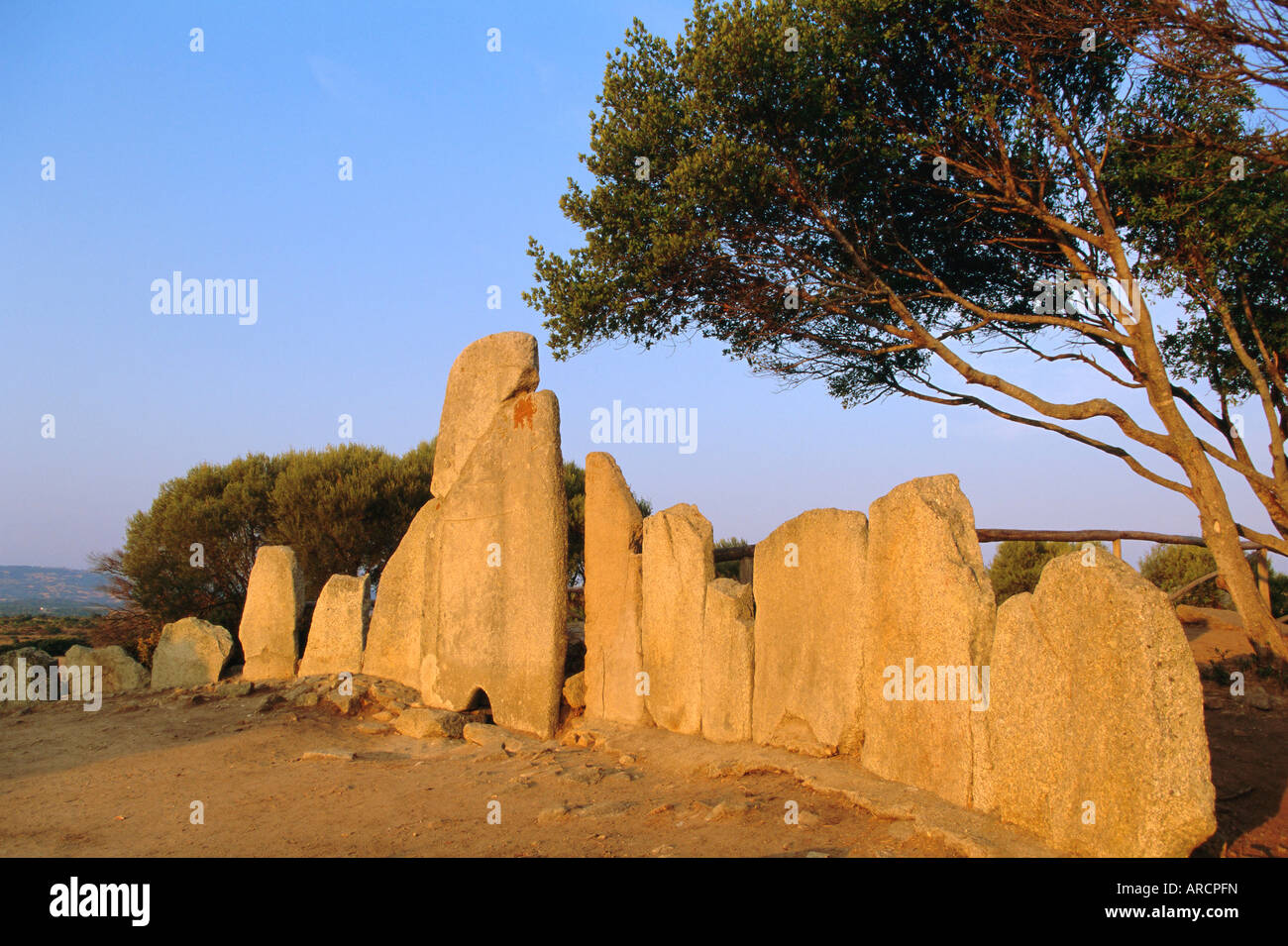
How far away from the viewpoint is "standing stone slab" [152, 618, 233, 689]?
1161 cm

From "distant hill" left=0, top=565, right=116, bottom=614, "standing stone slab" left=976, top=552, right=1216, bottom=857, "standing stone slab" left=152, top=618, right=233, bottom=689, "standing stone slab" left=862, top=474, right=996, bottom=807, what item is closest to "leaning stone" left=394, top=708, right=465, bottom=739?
"standing stone slab" left=152, top=618, right=233, bottom=689

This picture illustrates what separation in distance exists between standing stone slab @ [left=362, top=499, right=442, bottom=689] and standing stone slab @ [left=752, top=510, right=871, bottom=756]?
4156 mm

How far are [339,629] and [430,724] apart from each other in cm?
254

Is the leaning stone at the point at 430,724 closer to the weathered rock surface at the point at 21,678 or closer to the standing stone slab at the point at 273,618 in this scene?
the standing stone slab at the point at 273,618

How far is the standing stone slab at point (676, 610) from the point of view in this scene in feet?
27.5

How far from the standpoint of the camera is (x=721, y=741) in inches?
312

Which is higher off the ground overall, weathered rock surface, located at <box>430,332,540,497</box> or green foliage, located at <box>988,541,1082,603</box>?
weathered rock surface, located at <box>430,332,540,497</box>

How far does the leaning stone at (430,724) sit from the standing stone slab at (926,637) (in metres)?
4.34

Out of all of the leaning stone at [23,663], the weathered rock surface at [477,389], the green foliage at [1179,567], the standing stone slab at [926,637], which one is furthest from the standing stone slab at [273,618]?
the green foliage at [1179,567]

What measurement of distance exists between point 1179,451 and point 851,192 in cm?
477

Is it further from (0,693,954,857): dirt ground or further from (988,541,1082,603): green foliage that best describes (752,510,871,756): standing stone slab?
(988,541,1082,603): green foliage

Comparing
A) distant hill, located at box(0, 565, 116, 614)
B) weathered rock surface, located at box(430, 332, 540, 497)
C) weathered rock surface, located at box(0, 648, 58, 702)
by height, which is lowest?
distant hill, located at box(0, 565, 116, 614)
